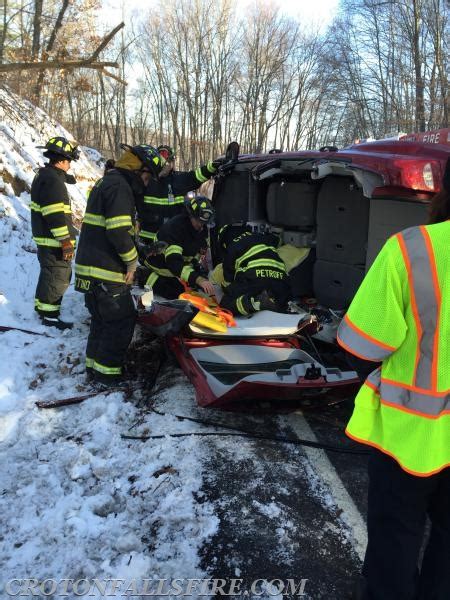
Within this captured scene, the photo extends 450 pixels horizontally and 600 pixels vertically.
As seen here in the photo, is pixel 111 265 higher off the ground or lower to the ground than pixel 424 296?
lower

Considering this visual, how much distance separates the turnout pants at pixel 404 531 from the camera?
62.2 inches

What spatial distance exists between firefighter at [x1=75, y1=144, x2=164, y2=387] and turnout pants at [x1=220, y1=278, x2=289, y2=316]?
94 centimetres

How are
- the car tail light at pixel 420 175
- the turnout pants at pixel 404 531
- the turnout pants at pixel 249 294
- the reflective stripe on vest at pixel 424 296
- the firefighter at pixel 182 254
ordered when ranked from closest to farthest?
the reflective stripe on vest at pixel 424 296
the turnout pants at pixel 404 531
the car tail light at pixel 420 175
the turnout pants at pixel 249 294
the firefighter at pixel 182 254

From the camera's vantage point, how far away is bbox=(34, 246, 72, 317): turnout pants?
5.51m

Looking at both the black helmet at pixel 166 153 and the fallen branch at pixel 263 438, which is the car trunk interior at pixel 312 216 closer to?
the black helmet at pixel 166 153

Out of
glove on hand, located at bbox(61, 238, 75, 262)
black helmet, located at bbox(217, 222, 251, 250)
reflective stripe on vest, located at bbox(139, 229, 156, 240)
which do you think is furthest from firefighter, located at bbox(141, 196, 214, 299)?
reflective stripe on vest, located at bbox(139, 229, 156, 240)

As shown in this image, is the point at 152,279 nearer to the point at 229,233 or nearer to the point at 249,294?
the point at 229,233

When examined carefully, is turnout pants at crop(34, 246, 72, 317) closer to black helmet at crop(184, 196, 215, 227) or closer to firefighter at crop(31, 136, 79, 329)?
firefighter at crop(31, 136, 79, 329)

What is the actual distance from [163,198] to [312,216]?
7.16 ft

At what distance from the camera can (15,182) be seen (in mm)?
9695

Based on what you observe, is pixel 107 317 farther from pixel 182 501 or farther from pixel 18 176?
pixel 18 176

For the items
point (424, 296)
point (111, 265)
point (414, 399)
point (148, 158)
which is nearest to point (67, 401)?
point (111, 265)

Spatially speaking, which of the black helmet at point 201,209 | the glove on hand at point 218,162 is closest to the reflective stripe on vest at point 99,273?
the black helmet at point 201,209

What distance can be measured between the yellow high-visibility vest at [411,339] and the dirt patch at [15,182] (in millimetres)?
9690
